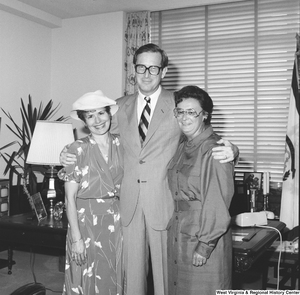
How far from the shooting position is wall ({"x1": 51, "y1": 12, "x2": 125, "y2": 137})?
557cm

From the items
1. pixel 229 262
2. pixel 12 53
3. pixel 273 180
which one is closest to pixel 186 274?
pixel 229 262

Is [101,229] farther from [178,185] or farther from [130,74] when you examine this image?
[130,74]

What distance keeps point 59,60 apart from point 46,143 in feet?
9.45

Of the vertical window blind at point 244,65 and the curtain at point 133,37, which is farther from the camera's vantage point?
the curtain at point 133,37

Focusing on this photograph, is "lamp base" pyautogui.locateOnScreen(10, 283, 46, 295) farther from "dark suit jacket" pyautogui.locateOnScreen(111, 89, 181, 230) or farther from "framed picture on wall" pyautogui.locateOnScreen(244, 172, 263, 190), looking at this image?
"framed picture on wall" pyautogui.locateOnScreen(244, 172, 263, 190)

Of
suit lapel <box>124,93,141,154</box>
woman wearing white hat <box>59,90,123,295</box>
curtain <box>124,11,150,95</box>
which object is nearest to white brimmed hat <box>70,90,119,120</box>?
woman wearing white hat <box>59,90,123,295</box>

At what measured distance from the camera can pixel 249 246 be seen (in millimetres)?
2246

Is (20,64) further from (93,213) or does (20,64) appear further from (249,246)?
(249,246)

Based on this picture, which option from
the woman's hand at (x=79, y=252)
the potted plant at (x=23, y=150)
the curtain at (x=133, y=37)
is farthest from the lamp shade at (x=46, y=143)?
the curtain at (x=133, y=37)

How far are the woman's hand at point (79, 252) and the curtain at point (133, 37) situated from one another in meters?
3.43

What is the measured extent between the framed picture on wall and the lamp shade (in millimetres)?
2183

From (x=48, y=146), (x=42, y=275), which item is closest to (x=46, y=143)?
(x=48, y=146)

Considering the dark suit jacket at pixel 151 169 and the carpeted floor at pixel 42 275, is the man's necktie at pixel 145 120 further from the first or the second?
the carpeted floor at pixel 42 275

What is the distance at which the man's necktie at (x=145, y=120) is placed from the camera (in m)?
2.39
